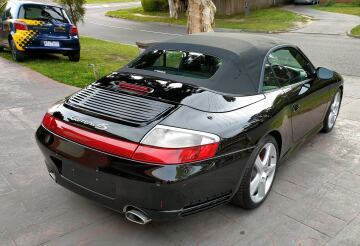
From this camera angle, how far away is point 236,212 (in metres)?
3.30

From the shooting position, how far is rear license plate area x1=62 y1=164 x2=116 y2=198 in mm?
2732

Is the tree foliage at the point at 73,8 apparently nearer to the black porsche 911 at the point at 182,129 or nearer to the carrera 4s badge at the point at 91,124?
the black porsche 911 at the point at 182,129

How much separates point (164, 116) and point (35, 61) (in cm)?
852

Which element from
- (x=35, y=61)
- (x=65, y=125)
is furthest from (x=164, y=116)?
(x=35, y=61)

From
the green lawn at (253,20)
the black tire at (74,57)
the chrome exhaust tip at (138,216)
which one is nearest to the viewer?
the chrome exhaust tip at (138,216)

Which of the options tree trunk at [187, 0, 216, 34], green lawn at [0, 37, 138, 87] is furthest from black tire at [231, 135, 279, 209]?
tree trunk at [187, 0, 216, 34]

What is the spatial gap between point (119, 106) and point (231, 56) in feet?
3.84

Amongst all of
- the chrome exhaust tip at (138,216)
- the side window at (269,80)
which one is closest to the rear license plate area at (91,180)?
the chrome exhaust tip at (138,216)

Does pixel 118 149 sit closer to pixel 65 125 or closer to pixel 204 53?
pixel 65 125

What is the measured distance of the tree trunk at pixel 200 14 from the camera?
987 centimetres

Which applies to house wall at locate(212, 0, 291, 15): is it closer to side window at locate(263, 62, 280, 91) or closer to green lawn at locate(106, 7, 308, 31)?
green lawn at locate(106, 7, 308, 31)

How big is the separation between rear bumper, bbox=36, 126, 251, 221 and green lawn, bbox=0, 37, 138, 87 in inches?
198

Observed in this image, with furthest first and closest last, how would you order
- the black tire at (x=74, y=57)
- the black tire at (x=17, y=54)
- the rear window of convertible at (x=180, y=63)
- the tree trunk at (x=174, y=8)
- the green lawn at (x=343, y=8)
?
the green lawn at (x=343, y=8) → the tree trunk at (x=174, y=8) → the black tire at (x=74, y=57) → the black tire at (x=17, y=54) → the rear window of convertible at (x=180, y=63)

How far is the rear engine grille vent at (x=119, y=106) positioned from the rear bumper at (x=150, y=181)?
0.34 metres
